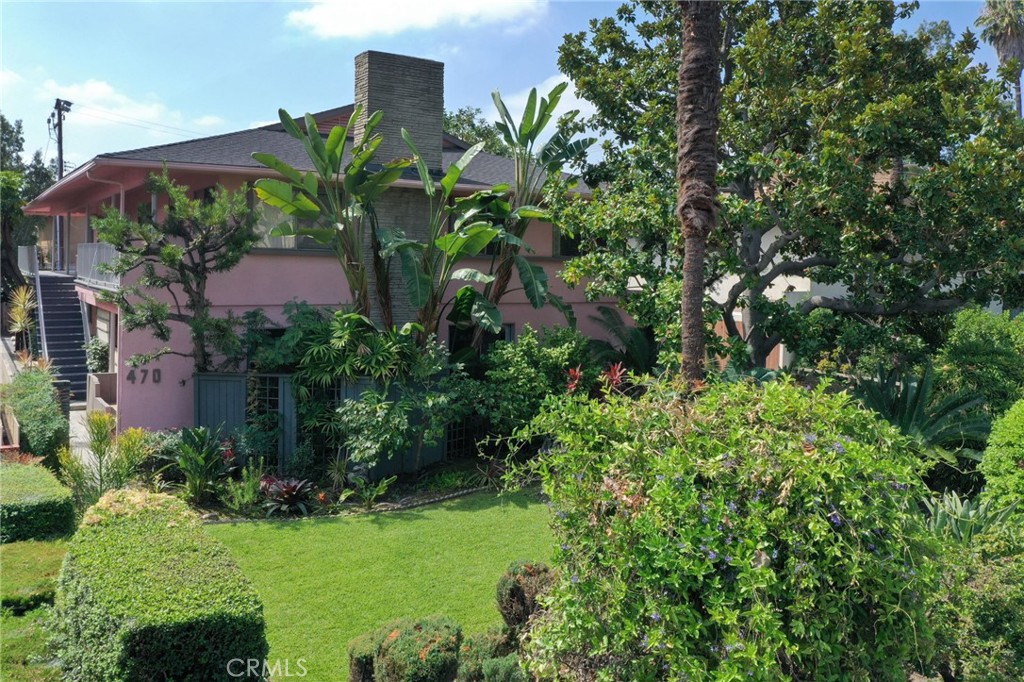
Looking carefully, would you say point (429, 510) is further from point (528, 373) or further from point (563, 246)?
point (563, 246)

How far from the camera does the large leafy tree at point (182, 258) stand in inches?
497

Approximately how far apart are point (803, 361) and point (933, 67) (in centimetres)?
540

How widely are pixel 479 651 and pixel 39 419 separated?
9.62 meters

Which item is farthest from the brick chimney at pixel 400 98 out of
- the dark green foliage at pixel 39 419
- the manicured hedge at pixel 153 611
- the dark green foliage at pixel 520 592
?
the dark green foliage at pixel 520 592

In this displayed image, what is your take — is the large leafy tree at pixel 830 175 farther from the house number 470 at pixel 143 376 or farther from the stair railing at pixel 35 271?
the stair railing at pixel 35 271

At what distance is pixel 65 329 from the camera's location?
21.4 metres

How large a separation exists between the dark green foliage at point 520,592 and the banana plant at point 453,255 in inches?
281

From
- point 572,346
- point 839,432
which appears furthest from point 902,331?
point 839,432

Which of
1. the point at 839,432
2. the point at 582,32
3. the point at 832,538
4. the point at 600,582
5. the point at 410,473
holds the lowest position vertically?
the point at 410,473

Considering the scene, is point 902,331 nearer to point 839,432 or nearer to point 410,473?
point 410,473

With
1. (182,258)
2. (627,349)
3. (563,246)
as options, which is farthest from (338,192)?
(563,246)

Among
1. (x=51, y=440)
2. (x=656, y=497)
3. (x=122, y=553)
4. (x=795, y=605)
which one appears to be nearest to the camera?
(x=795, y=605)

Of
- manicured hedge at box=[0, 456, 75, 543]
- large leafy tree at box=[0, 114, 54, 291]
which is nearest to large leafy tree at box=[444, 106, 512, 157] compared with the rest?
large leafy tree at box=[0, 114, 54, 291]

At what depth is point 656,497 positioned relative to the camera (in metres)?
5.04
